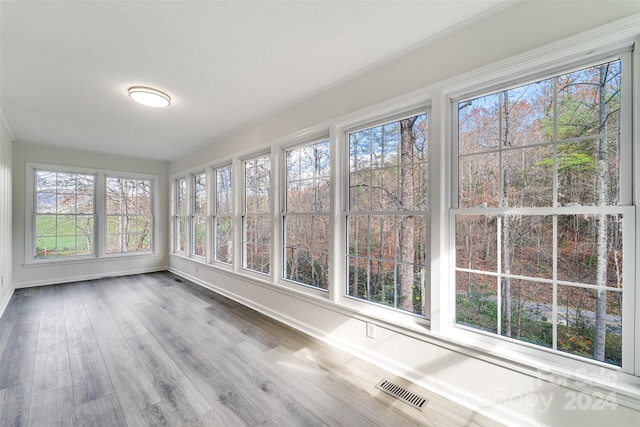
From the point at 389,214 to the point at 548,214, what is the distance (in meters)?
1.08

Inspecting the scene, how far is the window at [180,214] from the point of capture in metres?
5.86

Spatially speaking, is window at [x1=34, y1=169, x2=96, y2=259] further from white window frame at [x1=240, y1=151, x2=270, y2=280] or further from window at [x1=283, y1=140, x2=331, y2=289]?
window at [x1=283, y1=140, x2=331, y2=289]

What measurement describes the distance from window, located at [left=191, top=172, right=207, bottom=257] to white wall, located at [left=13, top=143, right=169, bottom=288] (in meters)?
1.39

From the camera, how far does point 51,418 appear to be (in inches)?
67.0

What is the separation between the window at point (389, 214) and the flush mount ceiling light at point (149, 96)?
2.10m

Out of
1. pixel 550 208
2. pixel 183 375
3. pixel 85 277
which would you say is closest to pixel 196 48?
pixel 183 375

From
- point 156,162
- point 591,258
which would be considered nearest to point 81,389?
point 591,258

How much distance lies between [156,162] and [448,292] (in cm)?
668

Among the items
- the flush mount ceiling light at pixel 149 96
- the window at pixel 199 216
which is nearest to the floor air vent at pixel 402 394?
the flush mount ceiling light at pixel 149 96

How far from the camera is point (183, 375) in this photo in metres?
2.16

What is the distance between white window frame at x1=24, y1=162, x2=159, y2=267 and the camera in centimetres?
481

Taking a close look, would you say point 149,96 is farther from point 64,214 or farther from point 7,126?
point 64,214

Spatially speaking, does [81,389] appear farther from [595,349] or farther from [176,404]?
[595,349]

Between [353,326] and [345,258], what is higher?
[345,258]
